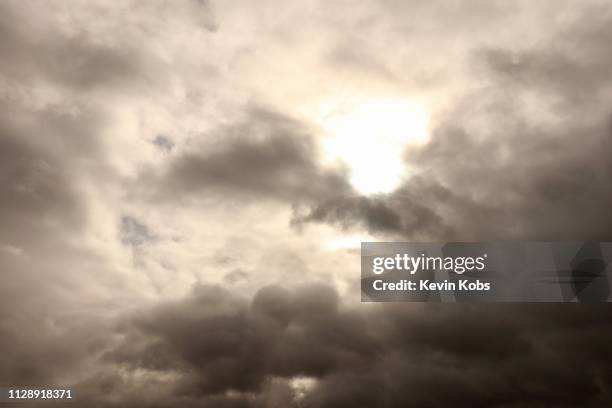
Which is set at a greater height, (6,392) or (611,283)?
(611,283)

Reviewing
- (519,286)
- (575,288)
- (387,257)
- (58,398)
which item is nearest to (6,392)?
(58,398)

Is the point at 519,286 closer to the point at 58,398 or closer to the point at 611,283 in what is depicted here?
the point at 611,283

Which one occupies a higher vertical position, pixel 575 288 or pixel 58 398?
pixel 575 288

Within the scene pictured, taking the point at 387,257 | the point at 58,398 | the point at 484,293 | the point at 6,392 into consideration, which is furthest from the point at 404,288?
the point at 6,392

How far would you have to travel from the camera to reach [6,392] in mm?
157000

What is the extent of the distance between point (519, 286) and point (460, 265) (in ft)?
59.2

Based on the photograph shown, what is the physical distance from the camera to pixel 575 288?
164250 mm

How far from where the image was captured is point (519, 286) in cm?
16450

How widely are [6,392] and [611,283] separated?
141501 millimetres

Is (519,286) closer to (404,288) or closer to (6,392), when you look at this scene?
(404,288)

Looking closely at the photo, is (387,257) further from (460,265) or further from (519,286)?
(519,286)

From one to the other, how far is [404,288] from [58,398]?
81.3 meters

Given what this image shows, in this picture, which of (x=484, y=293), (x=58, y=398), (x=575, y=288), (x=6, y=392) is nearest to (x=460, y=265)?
(x=484, y=293)

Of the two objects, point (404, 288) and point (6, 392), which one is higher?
point (404, 288)
